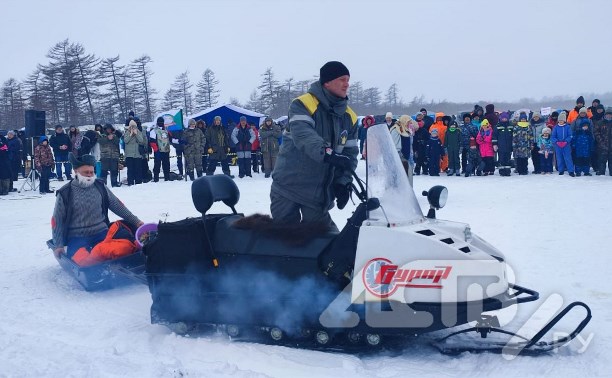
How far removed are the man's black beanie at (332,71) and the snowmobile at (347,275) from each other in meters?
0.51

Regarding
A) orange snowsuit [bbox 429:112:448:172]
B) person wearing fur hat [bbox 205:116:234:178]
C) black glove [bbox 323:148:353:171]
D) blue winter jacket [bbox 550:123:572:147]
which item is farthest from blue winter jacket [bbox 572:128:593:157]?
black glove [bbox 323:148:353:171]

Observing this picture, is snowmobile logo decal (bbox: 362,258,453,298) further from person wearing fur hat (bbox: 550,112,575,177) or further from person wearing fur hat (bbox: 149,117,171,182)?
person wearing fur hat (bbox: 149,117,171,182)

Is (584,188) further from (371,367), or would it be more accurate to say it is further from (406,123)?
(371,367)

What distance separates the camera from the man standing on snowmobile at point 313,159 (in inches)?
175

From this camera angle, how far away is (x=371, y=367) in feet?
12.1

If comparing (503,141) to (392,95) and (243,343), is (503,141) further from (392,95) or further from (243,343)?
(392,95)

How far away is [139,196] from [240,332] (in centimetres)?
925

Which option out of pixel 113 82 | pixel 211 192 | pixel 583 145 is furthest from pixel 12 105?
pixel 211 192

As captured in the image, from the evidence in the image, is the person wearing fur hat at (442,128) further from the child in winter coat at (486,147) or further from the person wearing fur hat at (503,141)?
the person wearing fur hat at (503,141)

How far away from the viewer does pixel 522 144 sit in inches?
588

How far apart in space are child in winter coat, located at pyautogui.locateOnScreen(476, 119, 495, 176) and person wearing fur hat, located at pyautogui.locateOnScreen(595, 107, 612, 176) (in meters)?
2.37

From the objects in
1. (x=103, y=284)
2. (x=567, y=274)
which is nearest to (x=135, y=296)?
(x=103, y=284)

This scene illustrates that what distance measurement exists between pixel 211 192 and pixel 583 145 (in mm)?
11640

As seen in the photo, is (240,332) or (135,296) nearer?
(240,332)
